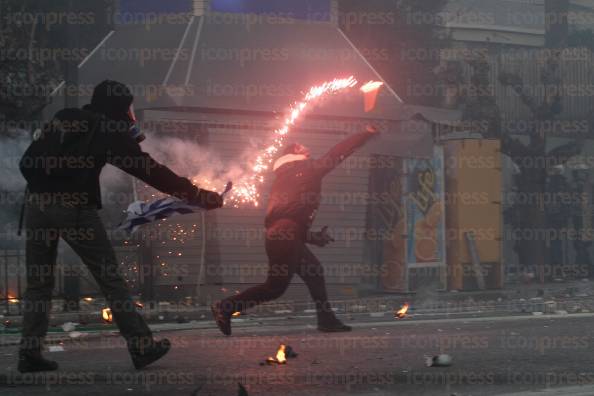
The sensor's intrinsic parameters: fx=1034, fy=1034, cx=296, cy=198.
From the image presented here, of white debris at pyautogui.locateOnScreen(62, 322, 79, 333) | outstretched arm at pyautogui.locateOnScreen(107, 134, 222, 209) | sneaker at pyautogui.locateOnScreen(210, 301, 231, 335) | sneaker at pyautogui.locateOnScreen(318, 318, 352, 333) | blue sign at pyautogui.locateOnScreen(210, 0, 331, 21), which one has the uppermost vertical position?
blue sign at pyautogui.locateOnScreen(210, 0, 331, 21)

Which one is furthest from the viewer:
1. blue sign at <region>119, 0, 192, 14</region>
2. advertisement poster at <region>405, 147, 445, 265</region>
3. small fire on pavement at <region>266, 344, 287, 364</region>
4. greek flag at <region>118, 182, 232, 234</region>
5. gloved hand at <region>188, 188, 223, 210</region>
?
advertisement poster at <region>405, 147, 445, 265</region>

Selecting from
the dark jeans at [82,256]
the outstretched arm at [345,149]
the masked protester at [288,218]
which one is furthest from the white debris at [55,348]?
the outstretched arm at [345,149]

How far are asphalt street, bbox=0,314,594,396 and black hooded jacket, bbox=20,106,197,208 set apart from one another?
43.2 inches

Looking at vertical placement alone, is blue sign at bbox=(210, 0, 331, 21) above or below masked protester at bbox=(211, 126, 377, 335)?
above

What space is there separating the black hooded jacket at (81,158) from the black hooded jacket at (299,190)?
7.17 feet

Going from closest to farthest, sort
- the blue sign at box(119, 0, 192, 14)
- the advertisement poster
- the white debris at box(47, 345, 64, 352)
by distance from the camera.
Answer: the white debris at box(47, 345, 64, 352) → the blue sign at box(119, 0, 192, 14) → the advertisement poster

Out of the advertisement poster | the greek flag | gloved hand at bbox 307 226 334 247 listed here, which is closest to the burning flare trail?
the advertisement poster

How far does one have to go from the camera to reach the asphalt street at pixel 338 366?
18.6ft

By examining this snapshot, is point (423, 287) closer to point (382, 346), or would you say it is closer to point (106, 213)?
point (106, 213)

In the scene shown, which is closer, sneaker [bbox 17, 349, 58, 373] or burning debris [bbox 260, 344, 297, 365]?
sneaker [bbox 17, 349, 58, 373]

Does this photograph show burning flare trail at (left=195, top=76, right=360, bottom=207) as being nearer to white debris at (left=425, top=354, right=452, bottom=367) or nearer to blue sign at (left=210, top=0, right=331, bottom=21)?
blue sign at (left=210, top=0, right=331, bottom=21)

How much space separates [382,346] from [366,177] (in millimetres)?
8075

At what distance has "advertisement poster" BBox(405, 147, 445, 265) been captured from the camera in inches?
646

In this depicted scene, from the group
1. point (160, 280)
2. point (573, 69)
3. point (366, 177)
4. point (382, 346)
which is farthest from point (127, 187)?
point (573, 69)
